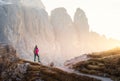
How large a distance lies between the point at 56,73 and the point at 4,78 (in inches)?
283

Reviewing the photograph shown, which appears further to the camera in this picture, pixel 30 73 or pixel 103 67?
pixel 103 67

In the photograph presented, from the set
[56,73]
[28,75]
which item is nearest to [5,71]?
[28,75]

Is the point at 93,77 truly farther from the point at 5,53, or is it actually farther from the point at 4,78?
the point at 5,53

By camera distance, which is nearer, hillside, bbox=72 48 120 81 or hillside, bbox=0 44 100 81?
hillside, bbox=0 44 100 81

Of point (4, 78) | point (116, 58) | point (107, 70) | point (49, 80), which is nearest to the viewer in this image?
point (49, 80)

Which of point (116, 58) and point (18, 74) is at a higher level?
point (116, 58)

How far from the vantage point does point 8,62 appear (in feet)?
142

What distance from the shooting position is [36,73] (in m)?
38.2

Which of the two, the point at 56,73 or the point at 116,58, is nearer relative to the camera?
the point at 56,73

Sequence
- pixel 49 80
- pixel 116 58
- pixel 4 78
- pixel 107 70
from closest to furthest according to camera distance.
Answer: pixel 49 80
pixel 4 78
pixel 107 70
pixel 116 58

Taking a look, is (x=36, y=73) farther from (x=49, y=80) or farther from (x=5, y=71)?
(x=5, y=71)

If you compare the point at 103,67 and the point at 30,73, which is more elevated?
the point at 103,67

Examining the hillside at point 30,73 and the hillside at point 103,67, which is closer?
the hillside at point 30,73

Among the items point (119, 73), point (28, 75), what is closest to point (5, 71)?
point (28, 75)
